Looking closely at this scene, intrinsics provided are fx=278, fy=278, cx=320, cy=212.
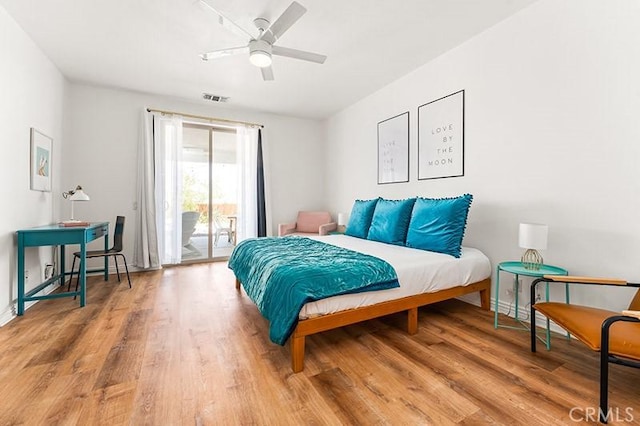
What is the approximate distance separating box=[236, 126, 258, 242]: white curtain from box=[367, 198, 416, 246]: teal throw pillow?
249 cm

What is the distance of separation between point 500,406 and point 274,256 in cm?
173

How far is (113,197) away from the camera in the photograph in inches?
166

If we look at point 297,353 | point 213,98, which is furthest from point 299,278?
point 213,98

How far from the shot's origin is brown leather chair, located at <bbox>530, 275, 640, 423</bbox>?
52.3 inches

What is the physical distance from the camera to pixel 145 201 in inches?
168

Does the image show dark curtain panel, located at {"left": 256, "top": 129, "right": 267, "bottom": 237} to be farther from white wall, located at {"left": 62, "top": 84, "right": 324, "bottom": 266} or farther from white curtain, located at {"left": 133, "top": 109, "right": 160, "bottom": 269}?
white curtain, located at {"left": 133, "top": 109, "right": 160, "bottom": 269}

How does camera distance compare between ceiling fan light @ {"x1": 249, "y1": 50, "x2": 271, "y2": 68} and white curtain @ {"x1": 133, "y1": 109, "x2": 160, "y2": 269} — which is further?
white curtain @ {"x1": 133, "y1": 109, "x2": 160, "y2": 269}

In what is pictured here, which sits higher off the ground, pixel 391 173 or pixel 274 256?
pixel 391 173

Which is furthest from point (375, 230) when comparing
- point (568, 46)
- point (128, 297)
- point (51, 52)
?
point (51, 52)


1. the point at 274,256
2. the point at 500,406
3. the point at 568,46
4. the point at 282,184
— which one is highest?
the point at 568,46

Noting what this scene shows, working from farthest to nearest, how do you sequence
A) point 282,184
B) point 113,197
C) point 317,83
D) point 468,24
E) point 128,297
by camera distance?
point 282,184, point 113,197, point 317,83, point 128,297, point 468,24

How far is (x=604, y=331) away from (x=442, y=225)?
4.67 feet

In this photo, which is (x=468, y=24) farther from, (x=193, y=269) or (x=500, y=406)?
(x=193, y=269)

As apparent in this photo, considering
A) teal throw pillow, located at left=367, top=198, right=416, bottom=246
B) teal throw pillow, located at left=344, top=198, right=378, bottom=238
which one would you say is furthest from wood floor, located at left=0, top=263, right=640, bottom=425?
teal throw pillow, located at left=344, top=198, right=378, bottom=238
